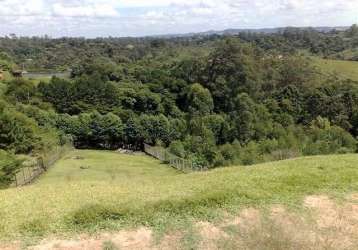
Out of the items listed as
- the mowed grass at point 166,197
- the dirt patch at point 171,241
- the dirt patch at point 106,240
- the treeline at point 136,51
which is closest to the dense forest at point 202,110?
the mowed grass at point 166,197

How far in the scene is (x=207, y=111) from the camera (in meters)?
75.5

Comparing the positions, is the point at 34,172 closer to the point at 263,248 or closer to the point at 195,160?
the point at 195,160

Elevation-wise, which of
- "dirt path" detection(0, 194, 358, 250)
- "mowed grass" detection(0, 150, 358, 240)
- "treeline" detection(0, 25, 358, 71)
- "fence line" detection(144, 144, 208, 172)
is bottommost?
"fence line" detection(144, 144, 208, 172)

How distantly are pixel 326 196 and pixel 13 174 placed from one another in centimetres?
2928

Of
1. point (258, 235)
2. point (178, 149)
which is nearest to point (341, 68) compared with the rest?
point (178, 149)

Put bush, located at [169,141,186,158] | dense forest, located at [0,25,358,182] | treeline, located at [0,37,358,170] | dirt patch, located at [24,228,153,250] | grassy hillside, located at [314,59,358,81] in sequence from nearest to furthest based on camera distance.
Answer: dirt patch, located at [24,228,153,250], treeline, located at [0,37,358,170], dense forest, located at [0,25,358,182], bush, located at [169,141,186,158], grassy hillside, located at [314,59,358,81]

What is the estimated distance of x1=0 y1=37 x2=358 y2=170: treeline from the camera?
176ft

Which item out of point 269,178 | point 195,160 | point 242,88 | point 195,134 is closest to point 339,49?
point 242,88

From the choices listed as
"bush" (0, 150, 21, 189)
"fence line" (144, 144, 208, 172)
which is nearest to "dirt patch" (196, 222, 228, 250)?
"bush" (0, 150, 21, 189)

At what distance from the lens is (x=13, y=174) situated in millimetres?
36281

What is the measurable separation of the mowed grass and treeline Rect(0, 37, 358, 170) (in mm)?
28411

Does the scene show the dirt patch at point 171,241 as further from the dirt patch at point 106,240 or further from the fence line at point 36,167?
the fence line at point 36,167

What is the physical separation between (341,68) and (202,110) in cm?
4001

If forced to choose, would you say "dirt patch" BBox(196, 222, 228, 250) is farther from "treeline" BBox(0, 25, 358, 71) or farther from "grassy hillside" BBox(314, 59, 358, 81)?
"treeline" BBox(0, 25, 358, 71)
